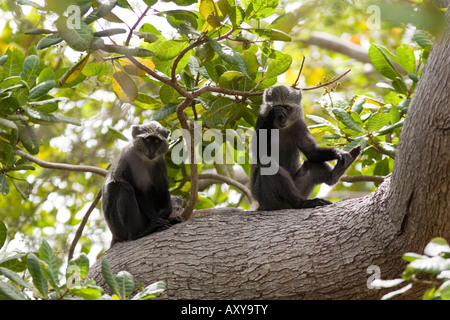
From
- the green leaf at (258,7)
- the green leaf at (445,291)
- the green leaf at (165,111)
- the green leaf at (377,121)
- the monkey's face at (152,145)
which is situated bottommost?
the green leaf at (445,291)

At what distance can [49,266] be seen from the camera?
4164 millimetres

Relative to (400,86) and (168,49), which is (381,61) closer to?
(400,86)

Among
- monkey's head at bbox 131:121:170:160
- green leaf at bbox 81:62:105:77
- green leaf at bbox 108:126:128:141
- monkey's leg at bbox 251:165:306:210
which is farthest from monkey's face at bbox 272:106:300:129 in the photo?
green leaf at bbox 81:62:105:77

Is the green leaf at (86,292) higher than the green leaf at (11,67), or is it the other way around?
the green leaf at (11,67)

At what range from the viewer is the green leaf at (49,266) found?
13.4ft

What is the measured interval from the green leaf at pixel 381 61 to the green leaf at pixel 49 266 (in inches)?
185

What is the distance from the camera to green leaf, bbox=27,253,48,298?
13.2ft

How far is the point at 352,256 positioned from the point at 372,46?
301cm

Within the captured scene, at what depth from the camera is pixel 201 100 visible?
712 cm

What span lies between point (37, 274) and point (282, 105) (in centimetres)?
458

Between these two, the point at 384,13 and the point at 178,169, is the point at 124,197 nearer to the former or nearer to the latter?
the point at 178,169

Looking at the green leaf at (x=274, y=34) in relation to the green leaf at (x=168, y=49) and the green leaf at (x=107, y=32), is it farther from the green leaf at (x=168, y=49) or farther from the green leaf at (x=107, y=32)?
the green leaf at (x=107, y=32)

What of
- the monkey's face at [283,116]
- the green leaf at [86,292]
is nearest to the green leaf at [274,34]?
the monkey's face at [283,116]

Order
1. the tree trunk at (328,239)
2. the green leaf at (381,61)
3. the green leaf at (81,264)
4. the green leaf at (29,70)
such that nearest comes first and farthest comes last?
the green leaf at (81,264)
the tree trunk at (328,239)
the green leaf at (29,70)
the green leaf at (381,61)
